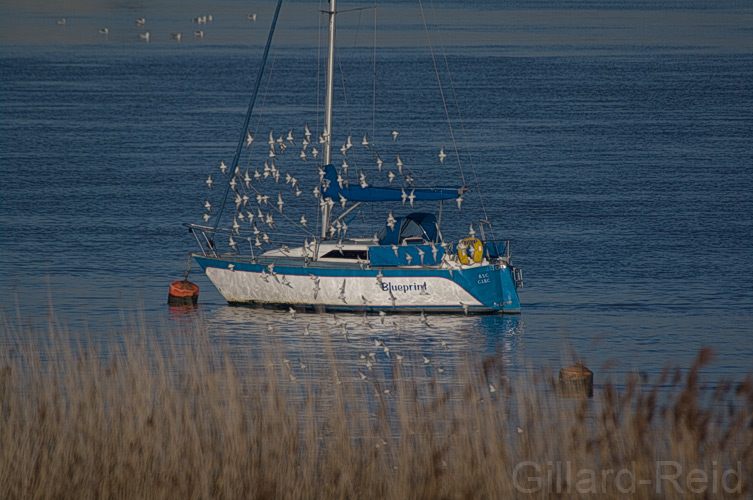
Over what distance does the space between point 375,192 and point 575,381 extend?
49.7ft

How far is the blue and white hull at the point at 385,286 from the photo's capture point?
29.8 metres

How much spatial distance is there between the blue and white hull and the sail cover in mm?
1916

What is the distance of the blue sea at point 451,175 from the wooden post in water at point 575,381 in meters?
1.17

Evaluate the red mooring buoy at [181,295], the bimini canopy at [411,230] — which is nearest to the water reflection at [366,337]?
the red mooring buoy at [181,295]

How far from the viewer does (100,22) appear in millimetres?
167125

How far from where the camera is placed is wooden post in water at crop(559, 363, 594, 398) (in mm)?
14950

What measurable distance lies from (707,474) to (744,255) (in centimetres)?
2866

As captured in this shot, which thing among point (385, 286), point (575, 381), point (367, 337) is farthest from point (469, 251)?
point (575, 381)

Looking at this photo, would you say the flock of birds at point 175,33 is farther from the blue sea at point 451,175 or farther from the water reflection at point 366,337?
the water reflection at point 366,337

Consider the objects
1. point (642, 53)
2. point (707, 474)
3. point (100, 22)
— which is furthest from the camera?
point (100, 22)

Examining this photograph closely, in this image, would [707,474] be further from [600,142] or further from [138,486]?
[600,142]

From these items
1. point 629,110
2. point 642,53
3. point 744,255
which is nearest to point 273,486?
point 744,255

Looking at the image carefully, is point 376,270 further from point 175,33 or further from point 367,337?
point 175,33

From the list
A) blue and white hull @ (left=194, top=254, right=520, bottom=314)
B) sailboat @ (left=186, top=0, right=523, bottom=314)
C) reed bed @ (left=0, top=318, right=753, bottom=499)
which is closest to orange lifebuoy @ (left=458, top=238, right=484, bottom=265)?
sailboat @ (left=186, top=0, right=523, bottom=314)
